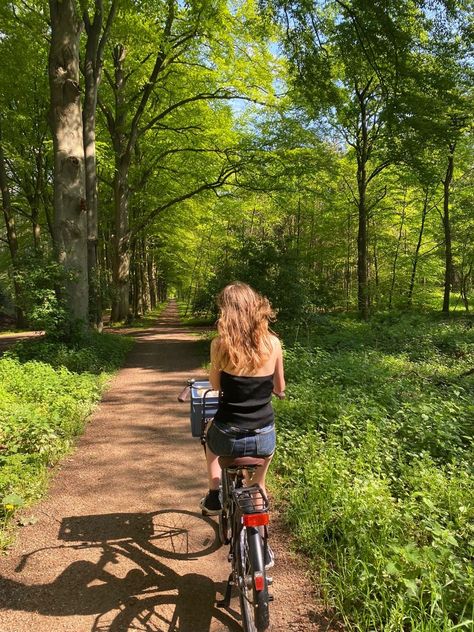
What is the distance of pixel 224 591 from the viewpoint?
3.11 metres

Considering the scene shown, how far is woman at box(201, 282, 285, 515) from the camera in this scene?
276 centimetres

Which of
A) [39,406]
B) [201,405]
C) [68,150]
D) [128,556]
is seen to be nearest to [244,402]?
[201,405]

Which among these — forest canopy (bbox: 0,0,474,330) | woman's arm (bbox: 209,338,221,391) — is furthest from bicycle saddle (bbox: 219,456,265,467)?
forest canopy (bbox: 0,0,474,330)

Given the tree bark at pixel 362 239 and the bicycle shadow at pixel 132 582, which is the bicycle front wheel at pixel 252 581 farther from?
the tree bark at pixel 362 239

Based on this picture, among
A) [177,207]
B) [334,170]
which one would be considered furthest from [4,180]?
[334,170]

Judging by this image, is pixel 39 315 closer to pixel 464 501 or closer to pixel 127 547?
pixel 127 547

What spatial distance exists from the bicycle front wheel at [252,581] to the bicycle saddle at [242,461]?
37 cm

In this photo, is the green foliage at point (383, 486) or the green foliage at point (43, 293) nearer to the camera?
the green foliage at point (383, 486)

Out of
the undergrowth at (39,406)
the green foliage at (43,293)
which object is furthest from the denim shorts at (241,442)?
the green foliage at (43,293)

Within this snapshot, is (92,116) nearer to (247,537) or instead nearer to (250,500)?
(250,500)

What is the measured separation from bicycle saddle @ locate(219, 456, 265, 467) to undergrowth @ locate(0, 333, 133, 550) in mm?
2231

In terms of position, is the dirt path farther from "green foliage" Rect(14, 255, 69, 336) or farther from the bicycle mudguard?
"green foliage" Rect(14, 255, 69, 336)

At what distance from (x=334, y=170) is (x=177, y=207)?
10.2 meters

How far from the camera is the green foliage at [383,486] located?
2.65 m
